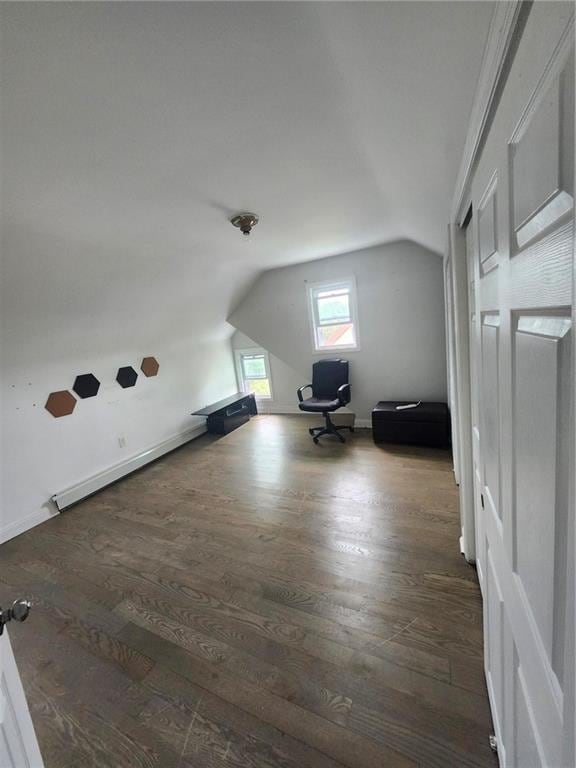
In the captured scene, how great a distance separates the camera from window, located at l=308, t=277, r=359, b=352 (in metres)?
3.88

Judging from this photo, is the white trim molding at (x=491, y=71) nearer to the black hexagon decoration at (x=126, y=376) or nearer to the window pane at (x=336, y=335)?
the window pane at (x=336, y=335)

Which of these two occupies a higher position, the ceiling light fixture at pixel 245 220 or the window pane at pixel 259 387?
the ceiling light fixture at pixel 245 220

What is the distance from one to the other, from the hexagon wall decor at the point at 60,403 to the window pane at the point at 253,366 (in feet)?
9.18

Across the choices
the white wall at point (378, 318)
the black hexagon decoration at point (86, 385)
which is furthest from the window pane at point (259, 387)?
the black hexagon decoration at point (86, 385)

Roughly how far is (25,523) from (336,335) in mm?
3743

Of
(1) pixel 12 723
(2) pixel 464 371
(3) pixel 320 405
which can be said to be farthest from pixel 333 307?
(1) pixel 12 723

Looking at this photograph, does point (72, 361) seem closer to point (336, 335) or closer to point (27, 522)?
point (27, 522)

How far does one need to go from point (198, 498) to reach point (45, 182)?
2.46 metres

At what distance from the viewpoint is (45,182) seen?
1.44 metres

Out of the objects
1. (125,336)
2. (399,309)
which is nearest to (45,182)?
(125,336)

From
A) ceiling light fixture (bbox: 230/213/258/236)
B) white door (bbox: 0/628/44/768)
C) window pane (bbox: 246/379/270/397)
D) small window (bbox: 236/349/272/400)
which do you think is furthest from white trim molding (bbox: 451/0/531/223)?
window pane (bbox: 246/379/270/397)

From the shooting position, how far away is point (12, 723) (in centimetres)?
73

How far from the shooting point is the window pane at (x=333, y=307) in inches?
155

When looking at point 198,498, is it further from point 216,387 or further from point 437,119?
point 437,119
